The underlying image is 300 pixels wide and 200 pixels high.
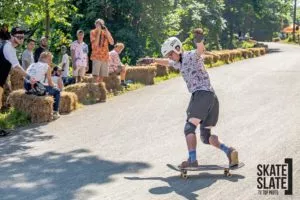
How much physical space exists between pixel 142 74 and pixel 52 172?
1090 centimetres

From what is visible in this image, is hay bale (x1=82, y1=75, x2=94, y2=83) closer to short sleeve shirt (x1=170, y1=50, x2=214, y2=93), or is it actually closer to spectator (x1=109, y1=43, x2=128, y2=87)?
spectator (x1=109, y1=43, x2=128, y2=87)

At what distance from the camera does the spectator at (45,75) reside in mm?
11320

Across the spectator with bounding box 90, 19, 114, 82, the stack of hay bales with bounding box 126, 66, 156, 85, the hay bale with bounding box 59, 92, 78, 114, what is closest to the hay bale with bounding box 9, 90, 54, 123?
the hay bale with bounding box 59, 92, 78, 114

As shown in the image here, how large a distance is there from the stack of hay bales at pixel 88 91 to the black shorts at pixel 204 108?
7050 millimetres

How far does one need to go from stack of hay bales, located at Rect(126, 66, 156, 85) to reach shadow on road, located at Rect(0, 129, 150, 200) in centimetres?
891

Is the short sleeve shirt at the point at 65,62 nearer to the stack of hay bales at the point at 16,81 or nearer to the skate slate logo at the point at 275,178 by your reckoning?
the stack of hay bales at the point at 16,81

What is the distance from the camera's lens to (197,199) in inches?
236

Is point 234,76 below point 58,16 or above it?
below

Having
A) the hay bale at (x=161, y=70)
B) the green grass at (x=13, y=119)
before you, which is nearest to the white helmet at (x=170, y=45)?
the green grass at (x=13, y=119)

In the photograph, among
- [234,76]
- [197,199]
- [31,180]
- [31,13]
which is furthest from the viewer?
[234,76]

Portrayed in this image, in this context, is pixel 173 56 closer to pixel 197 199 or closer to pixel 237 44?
pixel 197 199

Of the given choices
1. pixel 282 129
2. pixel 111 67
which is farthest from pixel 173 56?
pixel 111 67

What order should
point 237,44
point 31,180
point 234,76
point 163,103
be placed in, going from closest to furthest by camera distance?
point 31,180 → point 163,103 → point 234,76 → point 237,44

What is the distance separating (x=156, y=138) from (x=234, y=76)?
1164 centimetres
